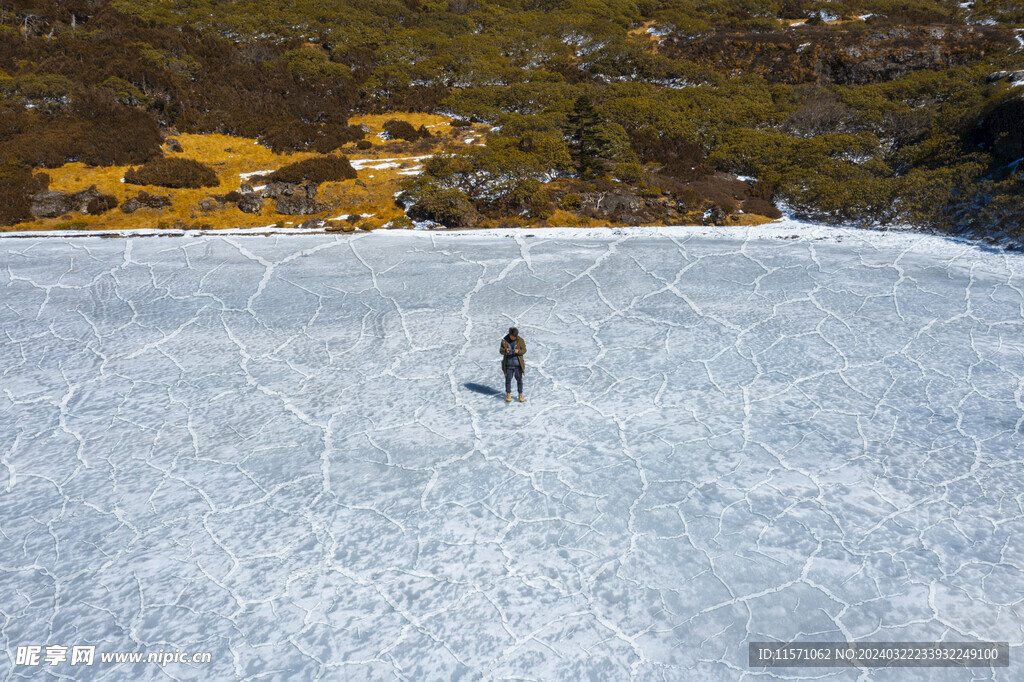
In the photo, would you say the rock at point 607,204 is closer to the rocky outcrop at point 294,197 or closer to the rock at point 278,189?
the rocky outcrop at point 294,197

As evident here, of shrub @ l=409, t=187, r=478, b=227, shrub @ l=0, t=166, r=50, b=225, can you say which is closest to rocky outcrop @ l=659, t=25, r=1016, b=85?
shrub @ l=409, t=187, r=478, b=227

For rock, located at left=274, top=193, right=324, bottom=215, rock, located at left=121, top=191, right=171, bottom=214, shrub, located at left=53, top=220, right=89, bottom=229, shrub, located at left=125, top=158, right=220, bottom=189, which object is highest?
shrub, located at left=125, top=158, right=220, bottom=189

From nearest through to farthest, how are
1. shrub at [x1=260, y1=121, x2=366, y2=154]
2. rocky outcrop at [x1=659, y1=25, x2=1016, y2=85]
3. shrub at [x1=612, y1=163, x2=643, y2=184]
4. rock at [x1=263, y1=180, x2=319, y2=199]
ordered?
rock at [x1=263, y1=180, x2=319, y2=199]
shrub at [x1=612, y1=163, x2=643, y2=184]
shrub at [x1=260, y1=121, x2=366, y2=154]
rocky outcrop at [x1=659, y1=25, x2=1016, y2=85]

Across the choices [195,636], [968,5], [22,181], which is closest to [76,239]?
[22,181]

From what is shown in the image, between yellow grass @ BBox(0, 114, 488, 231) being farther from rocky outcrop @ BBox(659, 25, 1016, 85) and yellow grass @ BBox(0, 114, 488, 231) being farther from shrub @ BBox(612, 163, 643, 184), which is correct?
rocky outcrop @ BBox(659, 25, 1016, 85)

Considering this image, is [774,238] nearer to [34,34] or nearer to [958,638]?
[958,638]

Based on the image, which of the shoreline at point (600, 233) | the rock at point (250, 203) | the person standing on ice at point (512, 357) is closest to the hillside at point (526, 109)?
the rock at point (250, 203)

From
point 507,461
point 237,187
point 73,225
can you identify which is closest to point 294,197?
point 237,187

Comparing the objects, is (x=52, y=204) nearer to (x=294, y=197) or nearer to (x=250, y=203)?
(x=250, y=203)
